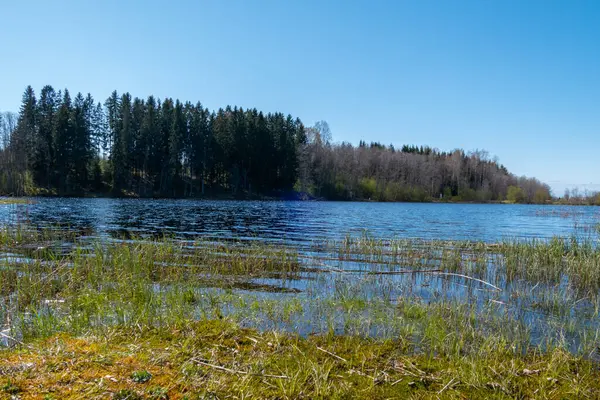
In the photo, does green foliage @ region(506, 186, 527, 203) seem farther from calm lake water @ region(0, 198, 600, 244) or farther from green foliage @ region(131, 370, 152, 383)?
green foliage @ region(131, 370, 152, 383)

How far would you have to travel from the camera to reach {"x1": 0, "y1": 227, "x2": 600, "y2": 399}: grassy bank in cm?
421

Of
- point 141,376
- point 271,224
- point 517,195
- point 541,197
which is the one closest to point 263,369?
point 141,376

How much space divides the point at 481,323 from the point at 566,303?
11.0ft

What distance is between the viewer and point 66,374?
4152 millimetres

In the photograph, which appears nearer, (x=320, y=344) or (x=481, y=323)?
(x=320, y=344)

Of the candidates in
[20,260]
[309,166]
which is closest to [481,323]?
[20,260]

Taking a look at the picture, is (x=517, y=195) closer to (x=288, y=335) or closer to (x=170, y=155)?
(x=170, y=155)

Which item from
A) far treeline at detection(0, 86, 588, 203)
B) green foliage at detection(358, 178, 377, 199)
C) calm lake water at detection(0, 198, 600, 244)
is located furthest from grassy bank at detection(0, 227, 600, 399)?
green foliage at detection(358, 178, 377, 199)

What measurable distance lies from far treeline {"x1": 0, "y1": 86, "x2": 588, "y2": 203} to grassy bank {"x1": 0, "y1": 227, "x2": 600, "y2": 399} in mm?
64068

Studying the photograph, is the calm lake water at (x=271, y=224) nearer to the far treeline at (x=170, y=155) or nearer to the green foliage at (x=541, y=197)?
the far treeline at (x=170, y=155)

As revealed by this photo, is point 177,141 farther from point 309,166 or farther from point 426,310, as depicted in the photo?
point 426,310

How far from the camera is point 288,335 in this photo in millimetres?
5977

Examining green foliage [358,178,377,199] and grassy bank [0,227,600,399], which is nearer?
grassy bank [0,227,600,399]

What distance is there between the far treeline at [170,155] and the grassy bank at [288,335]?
64068 mm
